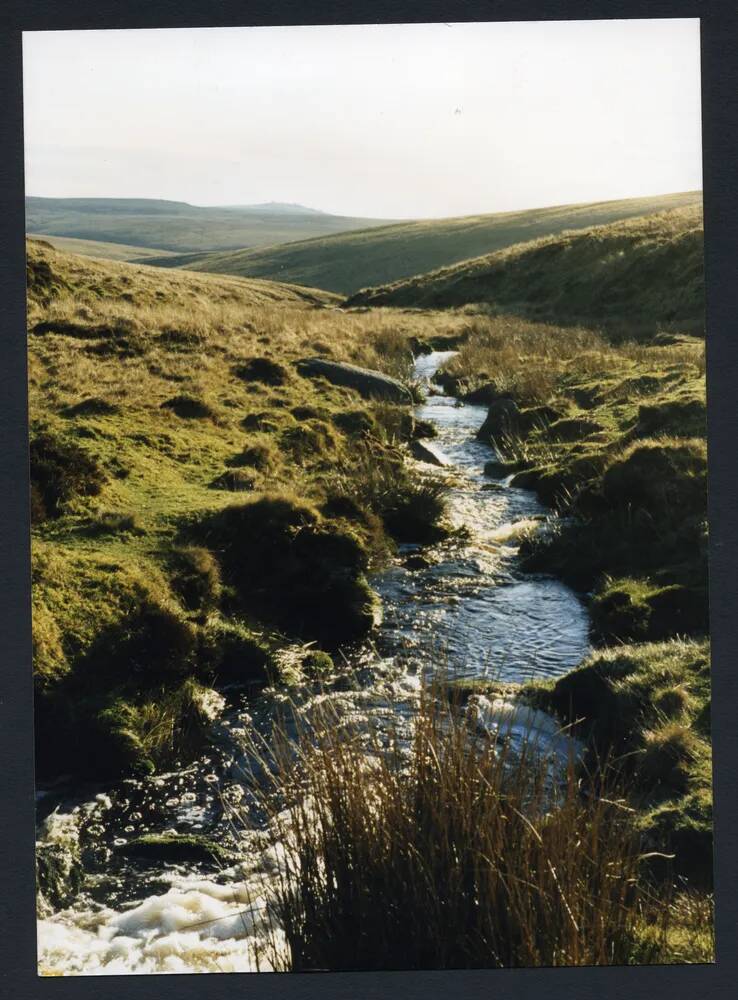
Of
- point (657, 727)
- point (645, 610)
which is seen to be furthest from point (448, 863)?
point (645, 610)

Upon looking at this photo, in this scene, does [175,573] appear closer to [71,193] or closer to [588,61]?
[71,193]

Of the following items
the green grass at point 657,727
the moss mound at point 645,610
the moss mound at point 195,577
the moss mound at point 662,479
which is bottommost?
the green grass at point 657,727

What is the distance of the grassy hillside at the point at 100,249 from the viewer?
497cm

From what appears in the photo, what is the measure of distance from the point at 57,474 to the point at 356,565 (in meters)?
1.35

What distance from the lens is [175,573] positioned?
429 cm

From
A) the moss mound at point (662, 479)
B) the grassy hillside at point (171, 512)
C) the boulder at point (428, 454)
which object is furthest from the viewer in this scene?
the boulder at point (428, 454)

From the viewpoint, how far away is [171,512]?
457 cm

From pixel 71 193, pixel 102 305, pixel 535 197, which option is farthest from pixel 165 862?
pixel 102 305

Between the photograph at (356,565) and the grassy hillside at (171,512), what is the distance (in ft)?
0.06

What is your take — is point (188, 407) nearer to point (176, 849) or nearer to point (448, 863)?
point (176, 849)

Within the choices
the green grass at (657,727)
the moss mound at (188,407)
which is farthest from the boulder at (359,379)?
the green grass at (657,727)

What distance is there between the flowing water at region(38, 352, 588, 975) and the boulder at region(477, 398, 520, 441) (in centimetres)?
106

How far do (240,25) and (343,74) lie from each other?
48 cm

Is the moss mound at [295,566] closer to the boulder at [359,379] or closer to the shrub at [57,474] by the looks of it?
the shrub at [57,474]
